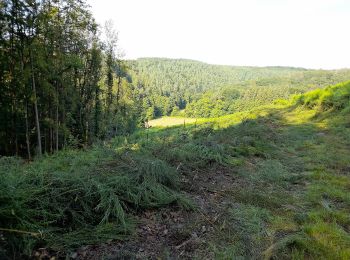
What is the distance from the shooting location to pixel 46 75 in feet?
43.5

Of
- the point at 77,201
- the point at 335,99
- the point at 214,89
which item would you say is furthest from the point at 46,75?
the point at 214,89

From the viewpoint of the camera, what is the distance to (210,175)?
495 centimetres

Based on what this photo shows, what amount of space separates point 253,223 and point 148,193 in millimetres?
1433

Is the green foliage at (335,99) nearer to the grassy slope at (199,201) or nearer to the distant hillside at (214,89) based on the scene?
the grassy slope at (199,201)

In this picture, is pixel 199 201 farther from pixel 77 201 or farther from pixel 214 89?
pixel 214 89

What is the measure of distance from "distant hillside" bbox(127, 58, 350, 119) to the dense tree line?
6954 mm

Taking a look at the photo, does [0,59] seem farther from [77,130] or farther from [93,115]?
[93,115]

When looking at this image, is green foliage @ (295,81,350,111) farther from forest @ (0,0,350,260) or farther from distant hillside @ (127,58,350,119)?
distant hillside @ (127,58,350,119)

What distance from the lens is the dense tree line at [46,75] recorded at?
1202 centimetres

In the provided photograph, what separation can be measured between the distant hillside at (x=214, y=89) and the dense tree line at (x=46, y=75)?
6954 mm

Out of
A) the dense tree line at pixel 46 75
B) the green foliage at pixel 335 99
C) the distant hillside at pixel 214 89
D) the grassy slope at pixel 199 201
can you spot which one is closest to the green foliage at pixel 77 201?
the grassy slope at pixel 199 201

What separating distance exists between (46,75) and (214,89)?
376 ft

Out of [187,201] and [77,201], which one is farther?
[187,201]

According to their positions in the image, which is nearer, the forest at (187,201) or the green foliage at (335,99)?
the forest at (187,201)
